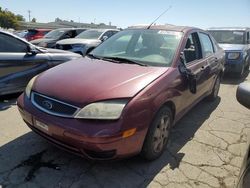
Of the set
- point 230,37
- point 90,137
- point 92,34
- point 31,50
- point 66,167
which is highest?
point 230,37

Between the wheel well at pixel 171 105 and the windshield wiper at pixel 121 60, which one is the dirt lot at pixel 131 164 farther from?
the windshield wiper at pixel 121 60

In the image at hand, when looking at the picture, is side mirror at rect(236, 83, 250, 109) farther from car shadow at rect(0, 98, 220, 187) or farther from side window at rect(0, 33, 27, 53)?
side window at rect(0, 33, 27, 53)

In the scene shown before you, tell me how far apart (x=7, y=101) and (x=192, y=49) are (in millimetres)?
3721

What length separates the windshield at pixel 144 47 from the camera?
3.77 metres

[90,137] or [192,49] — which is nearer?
[90,137]

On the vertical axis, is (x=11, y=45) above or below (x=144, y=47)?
below

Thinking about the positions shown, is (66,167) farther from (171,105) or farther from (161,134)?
(171,105)

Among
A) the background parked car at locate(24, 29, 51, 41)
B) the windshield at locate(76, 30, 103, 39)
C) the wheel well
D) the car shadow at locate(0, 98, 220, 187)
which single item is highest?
the windshield at locate(76, 30, 103, 39)

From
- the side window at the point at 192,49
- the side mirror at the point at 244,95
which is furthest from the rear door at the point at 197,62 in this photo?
the side mirror at the point at 244,95

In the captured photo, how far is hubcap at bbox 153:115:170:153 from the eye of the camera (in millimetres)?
3239

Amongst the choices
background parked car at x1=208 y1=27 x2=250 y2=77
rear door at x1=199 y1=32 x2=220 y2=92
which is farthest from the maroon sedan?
background parked car at x1=208 y1=27 x2=250 y2=77

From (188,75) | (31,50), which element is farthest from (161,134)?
(31,50)

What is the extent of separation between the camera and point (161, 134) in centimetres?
334

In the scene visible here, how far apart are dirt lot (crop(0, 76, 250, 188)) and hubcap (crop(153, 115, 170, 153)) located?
184mm
